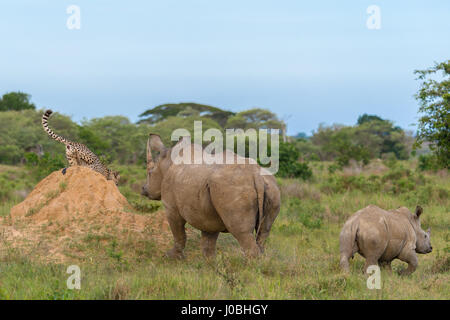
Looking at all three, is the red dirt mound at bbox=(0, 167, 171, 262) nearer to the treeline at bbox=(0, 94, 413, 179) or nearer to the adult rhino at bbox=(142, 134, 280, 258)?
the adult rhino at bbox=(142, 134, 280, 258)

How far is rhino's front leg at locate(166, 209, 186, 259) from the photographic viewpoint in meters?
7.59

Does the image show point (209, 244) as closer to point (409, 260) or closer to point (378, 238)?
point (378, 238)

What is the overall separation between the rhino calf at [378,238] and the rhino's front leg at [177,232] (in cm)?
230

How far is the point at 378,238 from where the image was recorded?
7.11 meters

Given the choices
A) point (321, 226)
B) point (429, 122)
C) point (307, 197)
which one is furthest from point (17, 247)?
point (307, 197)

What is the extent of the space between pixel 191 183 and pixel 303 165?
1576cm

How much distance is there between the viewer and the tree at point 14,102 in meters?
50.9

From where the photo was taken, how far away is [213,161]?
6.86m

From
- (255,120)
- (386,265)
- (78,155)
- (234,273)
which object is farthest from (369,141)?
(234,273)

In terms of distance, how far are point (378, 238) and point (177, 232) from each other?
287cm

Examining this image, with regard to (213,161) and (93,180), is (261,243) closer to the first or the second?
(213,161)

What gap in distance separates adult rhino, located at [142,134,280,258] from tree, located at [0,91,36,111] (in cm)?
4814

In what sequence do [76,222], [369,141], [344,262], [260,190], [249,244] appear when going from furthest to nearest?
[369,141], [76,222], [344,262], [249,244], [260,190]

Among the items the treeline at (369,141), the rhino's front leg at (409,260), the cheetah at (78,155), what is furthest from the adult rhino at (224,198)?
the treeline at (369,141)
